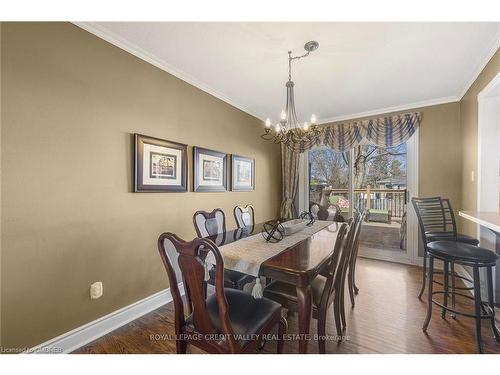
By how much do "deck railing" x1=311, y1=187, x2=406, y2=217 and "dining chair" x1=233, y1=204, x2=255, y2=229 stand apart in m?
2.11

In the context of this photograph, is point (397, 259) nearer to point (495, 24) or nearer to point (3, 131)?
point (495, 24)

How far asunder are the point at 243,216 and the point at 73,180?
5.69ft

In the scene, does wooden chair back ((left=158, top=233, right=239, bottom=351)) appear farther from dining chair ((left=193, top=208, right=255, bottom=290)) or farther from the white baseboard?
the white baseboard

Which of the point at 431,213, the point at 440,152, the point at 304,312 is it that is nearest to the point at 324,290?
the point at 304,312

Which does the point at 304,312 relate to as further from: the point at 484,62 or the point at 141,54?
the point at 484,62

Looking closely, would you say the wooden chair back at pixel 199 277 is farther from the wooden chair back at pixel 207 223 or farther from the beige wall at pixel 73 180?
the beige wall at pixel 73 180

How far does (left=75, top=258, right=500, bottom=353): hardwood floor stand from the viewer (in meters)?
1.62

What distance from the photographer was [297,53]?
2094 mm

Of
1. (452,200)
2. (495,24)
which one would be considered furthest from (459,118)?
(495,24)

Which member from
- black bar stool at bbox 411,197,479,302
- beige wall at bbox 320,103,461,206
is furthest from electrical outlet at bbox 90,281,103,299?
beige wall at bbox 320,103,461,206

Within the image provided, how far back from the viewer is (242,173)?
350 cm

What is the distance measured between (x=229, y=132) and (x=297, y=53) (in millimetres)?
1503

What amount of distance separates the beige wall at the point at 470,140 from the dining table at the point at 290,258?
2012 mm

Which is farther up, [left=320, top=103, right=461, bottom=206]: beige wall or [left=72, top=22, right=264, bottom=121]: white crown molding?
[left=72, top=22, right=264, bottom=121]: white crown molding
